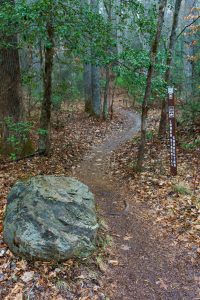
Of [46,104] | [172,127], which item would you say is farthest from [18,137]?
[172,127]

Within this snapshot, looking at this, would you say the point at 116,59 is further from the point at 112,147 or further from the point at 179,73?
the point at 179,73

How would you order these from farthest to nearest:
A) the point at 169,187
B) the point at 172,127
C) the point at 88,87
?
the point at 88,87 < the point at 172,127 < the point at 169,187

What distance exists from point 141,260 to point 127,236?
67 centimetres

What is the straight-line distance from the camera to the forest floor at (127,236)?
410 cm

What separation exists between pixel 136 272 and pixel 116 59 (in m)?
4.63

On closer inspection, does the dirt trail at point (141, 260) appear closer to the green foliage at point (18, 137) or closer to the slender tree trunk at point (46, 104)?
the green foliage at point (18, 137)

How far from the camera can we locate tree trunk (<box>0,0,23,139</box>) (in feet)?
27.5

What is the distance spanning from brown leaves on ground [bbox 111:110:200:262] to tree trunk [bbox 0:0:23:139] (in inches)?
132

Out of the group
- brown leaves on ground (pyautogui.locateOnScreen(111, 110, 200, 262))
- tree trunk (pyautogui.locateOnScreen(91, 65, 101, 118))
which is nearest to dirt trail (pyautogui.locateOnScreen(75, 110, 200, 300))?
brown leaves on ground (pyautogui.locateOnScreen(111, 110, 200, 262))

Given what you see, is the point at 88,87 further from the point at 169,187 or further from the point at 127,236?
the point at 127,236

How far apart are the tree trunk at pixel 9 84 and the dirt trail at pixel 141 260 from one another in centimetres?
349

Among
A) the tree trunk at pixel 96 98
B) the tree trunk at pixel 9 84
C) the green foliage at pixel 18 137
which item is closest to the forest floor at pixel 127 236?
the green foliage at pixel 18 137

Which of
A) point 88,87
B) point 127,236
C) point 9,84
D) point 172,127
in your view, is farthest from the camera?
point 88,87

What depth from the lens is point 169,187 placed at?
6.93 m
